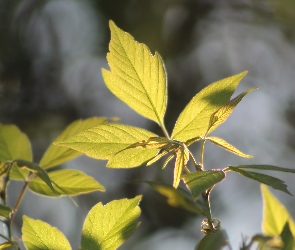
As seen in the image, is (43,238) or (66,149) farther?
(66,149)

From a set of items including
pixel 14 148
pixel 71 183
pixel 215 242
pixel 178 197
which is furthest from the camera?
pixel 14 148

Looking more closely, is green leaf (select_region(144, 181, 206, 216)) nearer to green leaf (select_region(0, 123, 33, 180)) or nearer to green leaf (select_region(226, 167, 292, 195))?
green leaf (select_region(226, 167, 292, 195))

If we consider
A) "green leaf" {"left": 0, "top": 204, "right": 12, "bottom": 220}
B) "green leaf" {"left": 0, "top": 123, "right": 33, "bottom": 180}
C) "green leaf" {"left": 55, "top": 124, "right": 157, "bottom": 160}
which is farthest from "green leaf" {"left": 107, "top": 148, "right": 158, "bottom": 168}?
"green leaf" {"left": 0, "top": 123, "right": 33, "bottom": 180}

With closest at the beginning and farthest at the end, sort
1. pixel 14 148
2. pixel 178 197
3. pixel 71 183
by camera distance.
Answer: pixel 178 197 < pixel 71 183 < pixel 14 148

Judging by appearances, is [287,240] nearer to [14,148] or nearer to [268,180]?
[268,180]

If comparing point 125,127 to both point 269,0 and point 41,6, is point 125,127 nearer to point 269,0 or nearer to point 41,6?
point 269,0

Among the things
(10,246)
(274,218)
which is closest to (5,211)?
(10,246)

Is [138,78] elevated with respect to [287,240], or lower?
elevated
